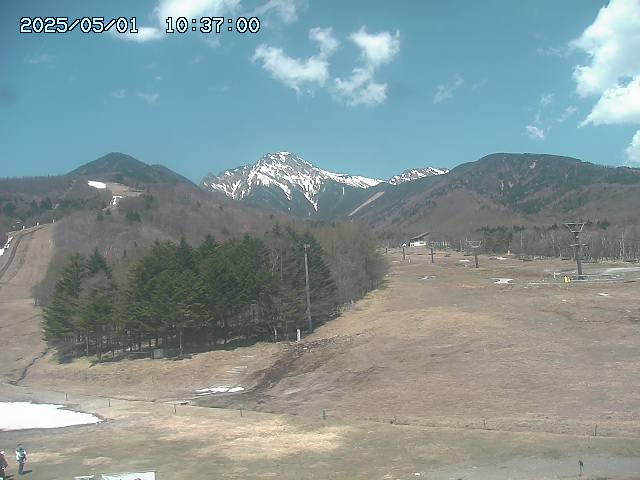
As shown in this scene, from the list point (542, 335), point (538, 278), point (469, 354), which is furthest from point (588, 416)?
point (538, 278)

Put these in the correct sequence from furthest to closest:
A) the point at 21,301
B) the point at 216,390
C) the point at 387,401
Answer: the point at 21,301 < the point at 216,390 < the point at 387,401

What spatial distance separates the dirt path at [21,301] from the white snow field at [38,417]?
1623 cm

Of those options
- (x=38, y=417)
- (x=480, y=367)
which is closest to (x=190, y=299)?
(x=38, y=417)

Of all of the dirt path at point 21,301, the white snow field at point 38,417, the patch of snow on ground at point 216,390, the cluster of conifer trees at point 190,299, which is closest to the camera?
the white snow field at point 38,417

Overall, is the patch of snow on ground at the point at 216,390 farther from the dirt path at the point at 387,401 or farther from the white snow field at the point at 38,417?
the white snow field at the point at 38,417

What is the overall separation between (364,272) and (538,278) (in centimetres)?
3506

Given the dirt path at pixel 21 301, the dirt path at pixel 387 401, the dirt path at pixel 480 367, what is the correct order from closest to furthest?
the dirt path at pixel 387 401
the dirt path at pixel 480 367
the dirt path at pixel 21 301

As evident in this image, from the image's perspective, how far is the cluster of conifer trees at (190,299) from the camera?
56656 millimetres

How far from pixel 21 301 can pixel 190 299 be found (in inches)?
2638

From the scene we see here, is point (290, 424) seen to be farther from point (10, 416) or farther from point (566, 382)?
point (10, 416)

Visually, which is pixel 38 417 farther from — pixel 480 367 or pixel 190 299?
pixel 480 367

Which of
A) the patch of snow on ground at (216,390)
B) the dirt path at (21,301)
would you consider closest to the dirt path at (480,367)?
the patch of snow on ground at (216,390)

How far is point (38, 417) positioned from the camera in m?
36.4

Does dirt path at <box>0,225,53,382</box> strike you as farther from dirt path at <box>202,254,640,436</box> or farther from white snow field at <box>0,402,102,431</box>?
dirt path at <box>202,254,640,436</box>
